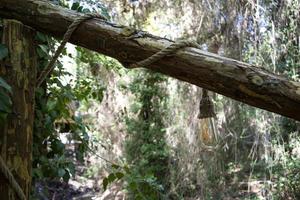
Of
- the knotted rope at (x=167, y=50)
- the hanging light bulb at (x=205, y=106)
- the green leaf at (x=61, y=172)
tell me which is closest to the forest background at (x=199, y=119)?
the green leaf at (x=61, y=172)

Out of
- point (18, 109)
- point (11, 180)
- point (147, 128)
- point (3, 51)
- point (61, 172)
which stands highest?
point (3, 51)

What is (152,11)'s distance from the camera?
530cm

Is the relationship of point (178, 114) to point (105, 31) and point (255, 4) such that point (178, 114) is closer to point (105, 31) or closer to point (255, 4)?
point (255, 4)

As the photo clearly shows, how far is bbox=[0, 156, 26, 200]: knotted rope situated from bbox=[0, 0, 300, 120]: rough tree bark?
41 centimetres

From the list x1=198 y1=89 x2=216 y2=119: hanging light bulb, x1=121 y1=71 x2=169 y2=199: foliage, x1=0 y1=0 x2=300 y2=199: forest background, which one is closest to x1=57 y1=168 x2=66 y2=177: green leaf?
x1=198 y1=89 x2=216 y2=119: hanging light bulb

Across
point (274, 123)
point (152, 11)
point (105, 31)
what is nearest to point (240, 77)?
point (105, 31)

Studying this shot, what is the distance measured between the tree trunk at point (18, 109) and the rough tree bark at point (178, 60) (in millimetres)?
60

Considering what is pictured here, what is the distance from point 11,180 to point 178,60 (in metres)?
0.57

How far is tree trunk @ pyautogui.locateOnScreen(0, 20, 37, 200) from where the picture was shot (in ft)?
4.11

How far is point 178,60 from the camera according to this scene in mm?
1122

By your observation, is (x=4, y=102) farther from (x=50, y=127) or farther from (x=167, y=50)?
(x=50, y=127)

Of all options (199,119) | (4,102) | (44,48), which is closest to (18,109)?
(4,102)

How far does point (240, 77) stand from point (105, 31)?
41cm

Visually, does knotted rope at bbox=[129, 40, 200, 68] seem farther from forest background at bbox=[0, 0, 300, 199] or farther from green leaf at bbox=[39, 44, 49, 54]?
forest background at bbox=[0, 0, 300, 199]
